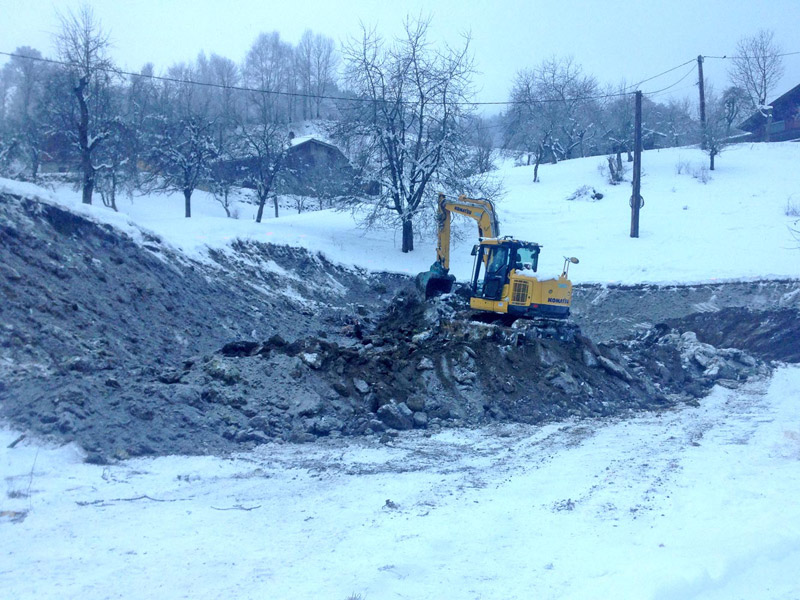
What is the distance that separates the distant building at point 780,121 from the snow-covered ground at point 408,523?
50673 millimetres

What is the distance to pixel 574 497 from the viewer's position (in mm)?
7031

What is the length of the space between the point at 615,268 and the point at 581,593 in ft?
69.7

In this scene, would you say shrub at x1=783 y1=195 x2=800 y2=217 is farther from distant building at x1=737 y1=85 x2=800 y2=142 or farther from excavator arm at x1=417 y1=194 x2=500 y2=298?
distant building at x1=737 y1=85 x2=800 y2=142

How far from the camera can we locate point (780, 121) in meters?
52.9

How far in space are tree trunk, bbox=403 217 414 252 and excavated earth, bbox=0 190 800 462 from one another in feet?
24.7

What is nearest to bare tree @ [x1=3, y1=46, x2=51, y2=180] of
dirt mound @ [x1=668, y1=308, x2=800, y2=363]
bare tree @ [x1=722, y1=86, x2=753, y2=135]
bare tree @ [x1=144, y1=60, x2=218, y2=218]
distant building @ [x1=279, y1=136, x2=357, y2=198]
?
bare tree @ [x1=144, y1=60, x2=218, y2=218]

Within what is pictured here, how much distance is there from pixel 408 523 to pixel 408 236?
2215cm

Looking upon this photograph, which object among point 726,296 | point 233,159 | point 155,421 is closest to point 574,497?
point 155,421

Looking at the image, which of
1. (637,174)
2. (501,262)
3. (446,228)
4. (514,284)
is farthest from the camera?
(637,174)

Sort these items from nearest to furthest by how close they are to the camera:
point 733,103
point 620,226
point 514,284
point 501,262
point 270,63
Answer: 1. point 514,284
2. point 501,262
3. point 620,226
4. point 733,103
5. point 270,63

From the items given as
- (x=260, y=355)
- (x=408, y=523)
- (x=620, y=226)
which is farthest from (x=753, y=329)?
(x=408, y=523)

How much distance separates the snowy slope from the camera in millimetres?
22969

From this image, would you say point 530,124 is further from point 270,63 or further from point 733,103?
point 270,63

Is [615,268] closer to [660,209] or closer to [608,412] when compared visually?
[660,209]
